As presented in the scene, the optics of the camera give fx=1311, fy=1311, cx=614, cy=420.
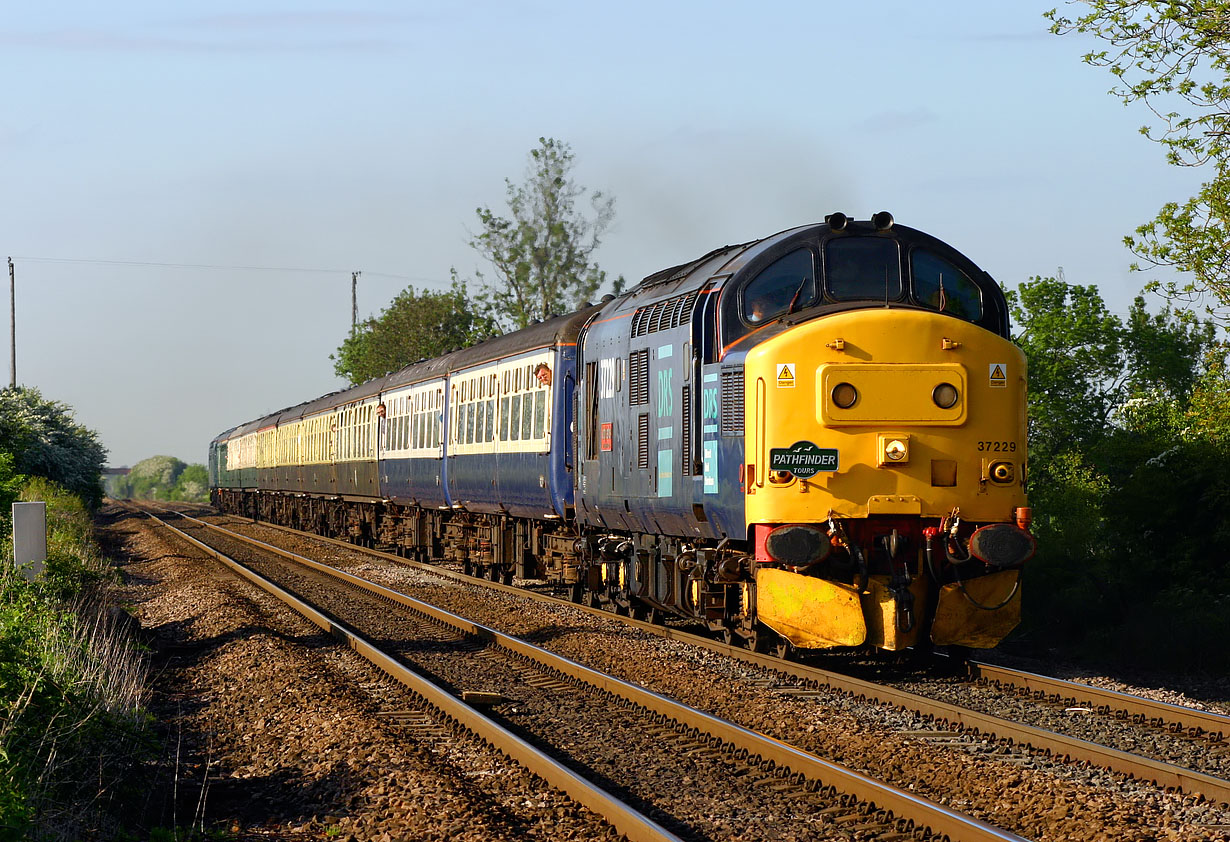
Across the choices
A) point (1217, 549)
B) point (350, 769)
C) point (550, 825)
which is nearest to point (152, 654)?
point (350, 769)

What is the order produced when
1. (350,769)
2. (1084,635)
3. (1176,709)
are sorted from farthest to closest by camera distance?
(1084,635), (1176,709), (350,769)

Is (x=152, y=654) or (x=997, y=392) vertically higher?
(x=997, y=392)

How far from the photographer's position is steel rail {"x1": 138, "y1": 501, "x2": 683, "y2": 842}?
621 centimetres

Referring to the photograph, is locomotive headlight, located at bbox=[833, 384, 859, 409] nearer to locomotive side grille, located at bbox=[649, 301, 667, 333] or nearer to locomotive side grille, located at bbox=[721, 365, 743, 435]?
locomotive side grille, located at bbox=[721, 365, 743, 435]

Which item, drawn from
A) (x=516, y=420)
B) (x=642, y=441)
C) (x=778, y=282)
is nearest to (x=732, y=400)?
(x=778, y=282)

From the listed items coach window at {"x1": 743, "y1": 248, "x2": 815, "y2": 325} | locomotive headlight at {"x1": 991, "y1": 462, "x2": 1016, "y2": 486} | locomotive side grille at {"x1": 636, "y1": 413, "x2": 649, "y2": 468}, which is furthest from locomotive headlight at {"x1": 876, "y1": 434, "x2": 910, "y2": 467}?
locomotive side grille at {"x1": 636, "y1": 413, "x2": 649, "y2": 468}

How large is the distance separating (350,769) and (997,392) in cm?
573

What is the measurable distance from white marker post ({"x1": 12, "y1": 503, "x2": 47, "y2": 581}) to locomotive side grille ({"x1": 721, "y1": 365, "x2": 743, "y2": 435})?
8.54 meters

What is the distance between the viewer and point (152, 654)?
13.6m

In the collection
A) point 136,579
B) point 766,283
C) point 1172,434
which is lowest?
point 136,579

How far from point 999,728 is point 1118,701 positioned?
160 centimetres

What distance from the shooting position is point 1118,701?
9562 millimetres

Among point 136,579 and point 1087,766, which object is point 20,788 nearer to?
point 1087,766

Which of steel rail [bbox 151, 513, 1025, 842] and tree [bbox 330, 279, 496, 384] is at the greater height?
tree [bbox 330, 279, 496, 384]
